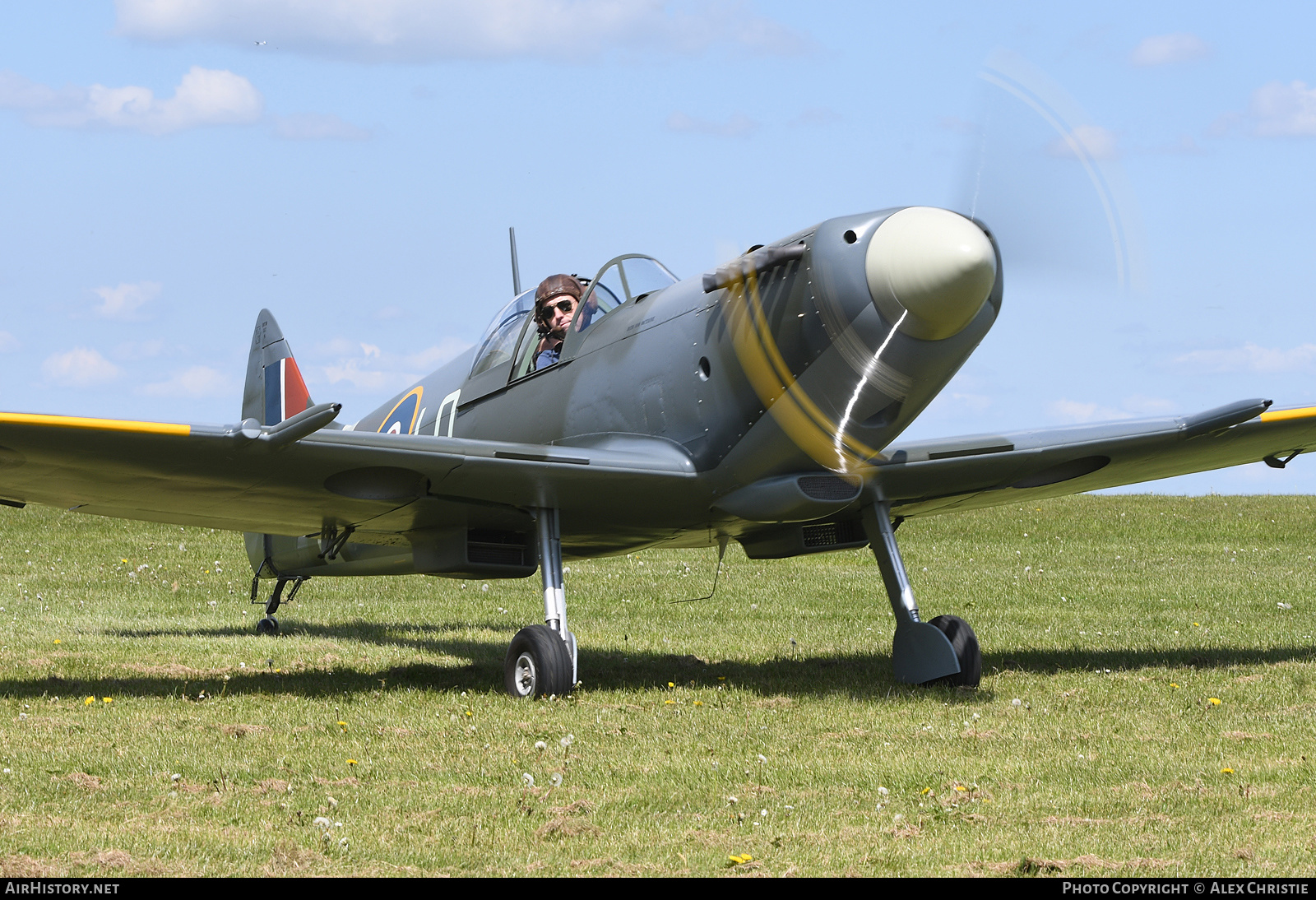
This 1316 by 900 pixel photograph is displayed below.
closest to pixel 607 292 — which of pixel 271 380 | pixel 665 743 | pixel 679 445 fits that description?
pixel 679 445

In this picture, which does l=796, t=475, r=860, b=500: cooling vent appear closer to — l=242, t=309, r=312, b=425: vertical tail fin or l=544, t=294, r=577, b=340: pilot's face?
l=544, t=294, r=577, b=340: pilot's face

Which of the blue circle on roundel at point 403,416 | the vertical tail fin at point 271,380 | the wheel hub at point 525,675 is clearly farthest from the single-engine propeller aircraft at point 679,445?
the vertical tail fin at point 271,380

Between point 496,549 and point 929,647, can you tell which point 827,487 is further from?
point 496,549

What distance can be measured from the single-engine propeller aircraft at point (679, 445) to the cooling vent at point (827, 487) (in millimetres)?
17

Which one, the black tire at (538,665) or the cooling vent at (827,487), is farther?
the black tire at (538,665)

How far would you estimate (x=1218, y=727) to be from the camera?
6.98 meters

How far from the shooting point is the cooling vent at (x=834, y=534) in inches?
372

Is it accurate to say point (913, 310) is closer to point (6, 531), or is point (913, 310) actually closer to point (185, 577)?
point (185, 577)

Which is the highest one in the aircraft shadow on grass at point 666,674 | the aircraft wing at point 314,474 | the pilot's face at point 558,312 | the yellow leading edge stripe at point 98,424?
the pilot's face at point 558,312

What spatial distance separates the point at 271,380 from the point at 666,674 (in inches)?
243

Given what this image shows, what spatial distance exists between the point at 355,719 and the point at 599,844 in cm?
325

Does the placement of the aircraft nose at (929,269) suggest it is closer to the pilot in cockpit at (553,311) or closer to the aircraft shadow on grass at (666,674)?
the aircraft shadow on grass at (666,674)

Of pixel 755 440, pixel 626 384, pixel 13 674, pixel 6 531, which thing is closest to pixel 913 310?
pixel 755 440

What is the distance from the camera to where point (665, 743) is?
6633 mm
